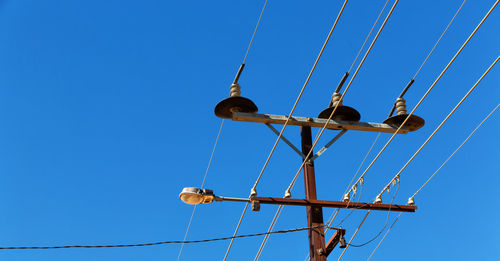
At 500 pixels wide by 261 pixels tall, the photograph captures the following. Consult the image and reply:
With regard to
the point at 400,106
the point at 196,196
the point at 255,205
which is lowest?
the point at 255,205

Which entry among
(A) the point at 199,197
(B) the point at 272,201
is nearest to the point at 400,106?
(B) the point at 272,201

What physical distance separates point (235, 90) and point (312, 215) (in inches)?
96.6

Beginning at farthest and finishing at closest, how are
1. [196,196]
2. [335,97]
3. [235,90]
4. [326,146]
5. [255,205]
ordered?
[335,97], [235,90], [326,146], [196,196], [255,205]

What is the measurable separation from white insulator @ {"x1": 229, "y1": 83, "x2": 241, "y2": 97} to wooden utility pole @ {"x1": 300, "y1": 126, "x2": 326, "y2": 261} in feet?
4.22

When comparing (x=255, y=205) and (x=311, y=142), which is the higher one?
(x=311, y=142)

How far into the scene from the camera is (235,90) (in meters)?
9.51

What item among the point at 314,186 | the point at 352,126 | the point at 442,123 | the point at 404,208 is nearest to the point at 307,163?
the point at 314,186

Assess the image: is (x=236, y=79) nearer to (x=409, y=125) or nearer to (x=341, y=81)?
(x=341, y=81)

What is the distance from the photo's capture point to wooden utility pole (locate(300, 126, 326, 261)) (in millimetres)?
8234

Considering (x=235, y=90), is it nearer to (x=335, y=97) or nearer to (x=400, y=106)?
(x=335, y=97)

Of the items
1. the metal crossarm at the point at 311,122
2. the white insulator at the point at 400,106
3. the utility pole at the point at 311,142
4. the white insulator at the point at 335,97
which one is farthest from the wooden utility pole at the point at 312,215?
the white insulator at the point at 400,106

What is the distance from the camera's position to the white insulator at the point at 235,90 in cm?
947

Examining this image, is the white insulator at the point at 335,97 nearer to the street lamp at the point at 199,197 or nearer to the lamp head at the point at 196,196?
the street lamp at the point at 199,197

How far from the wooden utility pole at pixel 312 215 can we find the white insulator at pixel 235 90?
129cm
